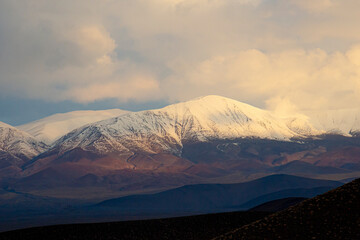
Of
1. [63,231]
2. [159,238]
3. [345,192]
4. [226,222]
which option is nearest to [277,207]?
[226,222]

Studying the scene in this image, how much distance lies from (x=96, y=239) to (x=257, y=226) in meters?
29.1

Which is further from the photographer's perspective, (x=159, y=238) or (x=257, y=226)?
(x=159, y=238)

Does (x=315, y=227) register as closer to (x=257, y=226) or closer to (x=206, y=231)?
(x=257, y=226)

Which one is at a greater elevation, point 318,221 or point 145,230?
point 318,221

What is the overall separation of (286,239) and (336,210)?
21.2 ft

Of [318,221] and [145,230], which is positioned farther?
[145,230]

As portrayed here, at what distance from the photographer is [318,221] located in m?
51.1

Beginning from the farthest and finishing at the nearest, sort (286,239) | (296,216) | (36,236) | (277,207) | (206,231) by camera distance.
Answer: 1. (277,207)
2. (206,231)
3. (36,236)
4. (296,216)
5. (286,239)

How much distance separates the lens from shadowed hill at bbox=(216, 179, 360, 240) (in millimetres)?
48400

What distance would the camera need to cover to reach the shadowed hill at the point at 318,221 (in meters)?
48.4

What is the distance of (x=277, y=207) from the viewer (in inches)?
5069

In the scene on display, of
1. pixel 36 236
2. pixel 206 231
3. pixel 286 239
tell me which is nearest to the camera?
pixel 286 239

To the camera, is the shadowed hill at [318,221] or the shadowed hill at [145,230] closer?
the shadowed hill at [318,221]

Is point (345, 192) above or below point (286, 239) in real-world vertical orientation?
above
